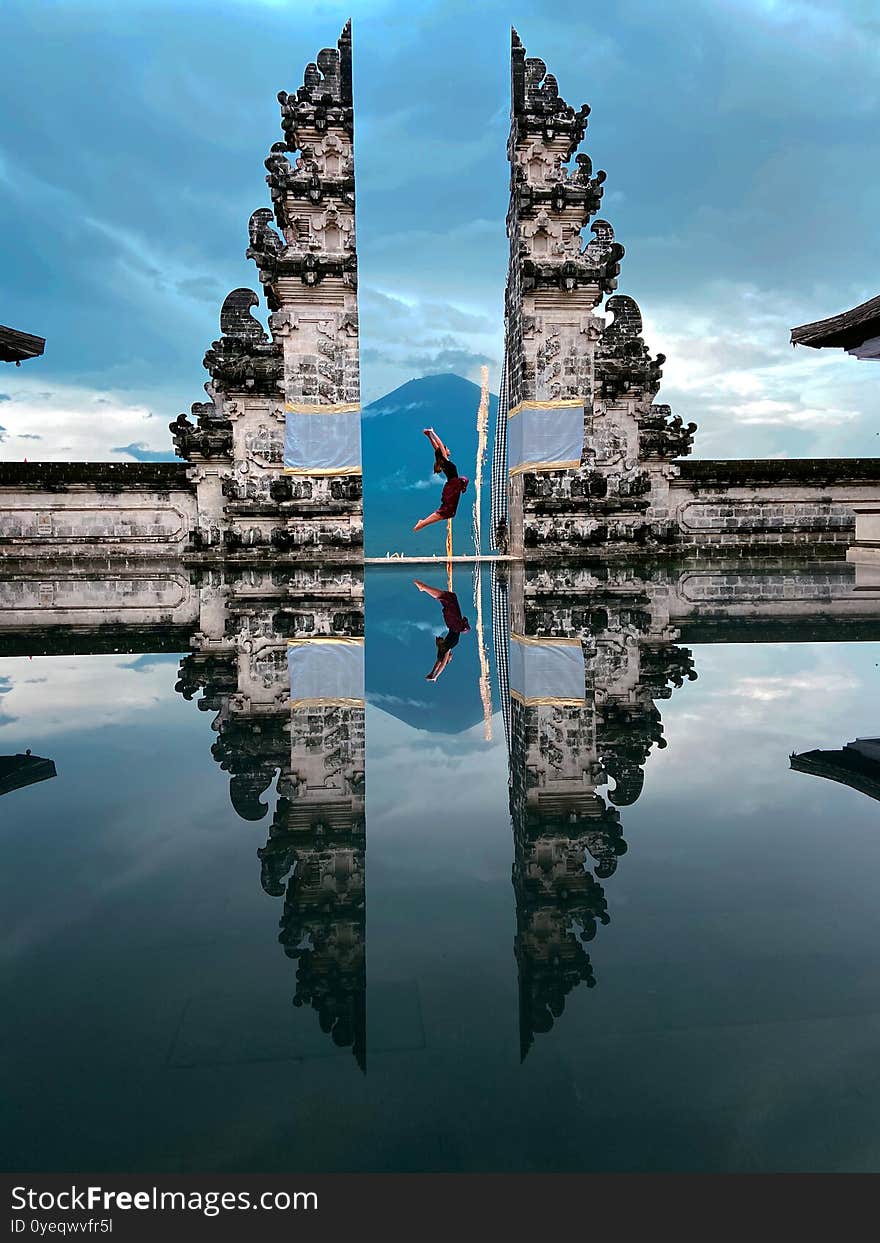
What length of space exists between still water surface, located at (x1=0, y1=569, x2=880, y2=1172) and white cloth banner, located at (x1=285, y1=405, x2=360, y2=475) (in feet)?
44.3

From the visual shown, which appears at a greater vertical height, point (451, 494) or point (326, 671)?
point (451, 494)

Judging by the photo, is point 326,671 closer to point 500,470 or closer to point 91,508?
point 91,508

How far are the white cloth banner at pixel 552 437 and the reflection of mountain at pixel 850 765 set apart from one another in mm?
13681

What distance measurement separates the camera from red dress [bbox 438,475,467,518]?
62.8ft

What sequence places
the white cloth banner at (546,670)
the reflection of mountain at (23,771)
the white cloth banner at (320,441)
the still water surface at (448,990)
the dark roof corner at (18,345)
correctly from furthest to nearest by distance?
1. the white cloth banner at (320,441)
2. the dark roof corner at (18,345)
3. the white cloth banner at (546,670)
4. the reflection of mountain at (23,771)
5. the still water surface at (448,990)

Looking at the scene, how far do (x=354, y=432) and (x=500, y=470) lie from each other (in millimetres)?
4884

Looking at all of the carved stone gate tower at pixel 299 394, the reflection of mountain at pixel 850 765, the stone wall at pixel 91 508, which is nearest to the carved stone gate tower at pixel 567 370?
the carved stone gate tower at pixel 299 394

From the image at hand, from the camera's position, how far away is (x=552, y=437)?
17219 millimetres

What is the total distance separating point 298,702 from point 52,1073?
10.8ft

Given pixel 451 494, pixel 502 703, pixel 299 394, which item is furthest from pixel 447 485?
pixel 502 703

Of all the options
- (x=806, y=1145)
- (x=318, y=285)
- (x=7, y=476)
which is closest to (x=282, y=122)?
(x=318, y=285)

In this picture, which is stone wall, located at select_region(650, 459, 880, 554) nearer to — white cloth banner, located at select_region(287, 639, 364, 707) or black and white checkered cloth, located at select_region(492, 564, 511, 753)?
black and white checkered cloth, located at select_region(492, 564, 511, 753)

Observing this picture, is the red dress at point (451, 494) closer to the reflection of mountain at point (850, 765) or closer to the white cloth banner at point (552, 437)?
the white cloth banner at point (552, 437)

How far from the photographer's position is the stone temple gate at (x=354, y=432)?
16312 millimetres
